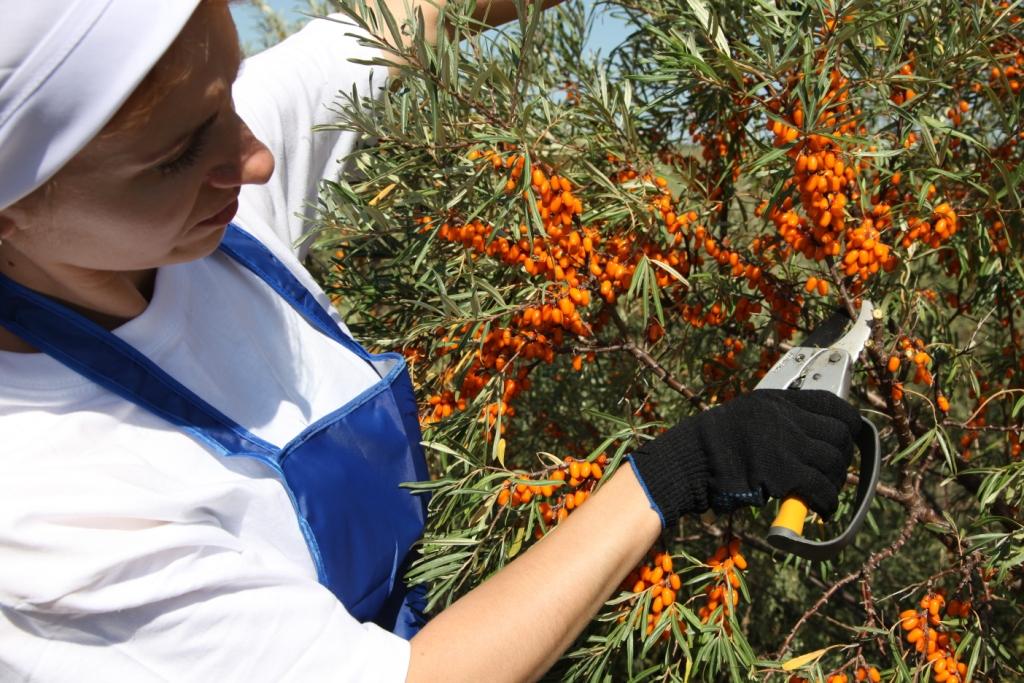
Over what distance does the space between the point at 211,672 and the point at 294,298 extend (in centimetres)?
54

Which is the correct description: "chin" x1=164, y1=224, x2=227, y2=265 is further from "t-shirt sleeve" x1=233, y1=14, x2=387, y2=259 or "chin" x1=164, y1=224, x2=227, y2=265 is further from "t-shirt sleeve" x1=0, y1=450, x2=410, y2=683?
"t-shirt sleeve" x1=233, y1=14, x2=387, y2=259

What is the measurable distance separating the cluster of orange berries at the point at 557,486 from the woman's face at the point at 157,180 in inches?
20.7

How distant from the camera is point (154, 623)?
0.72 metres

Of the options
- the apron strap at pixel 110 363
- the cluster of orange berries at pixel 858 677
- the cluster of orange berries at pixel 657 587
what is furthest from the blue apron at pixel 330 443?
the cluster of orange berries at pixel 858 677

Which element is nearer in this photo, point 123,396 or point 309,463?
point 123,396

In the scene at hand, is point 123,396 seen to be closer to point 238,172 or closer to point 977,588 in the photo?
point 238,172

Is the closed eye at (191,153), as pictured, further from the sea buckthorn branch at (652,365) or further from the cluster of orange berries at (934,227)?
the cluster of orange berries at (934,227)

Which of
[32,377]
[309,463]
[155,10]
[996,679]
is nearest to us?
[155,10]

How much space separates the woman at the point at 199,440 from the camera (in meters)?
0.67

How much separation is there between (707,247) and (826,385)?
30 centimetres

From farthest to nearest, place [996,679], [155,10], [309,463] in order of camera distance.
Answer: [996,679] → [309,463] → [155,10]

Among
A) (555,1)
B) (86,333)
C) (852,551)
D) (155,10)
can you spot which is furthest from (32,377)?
(852,551)

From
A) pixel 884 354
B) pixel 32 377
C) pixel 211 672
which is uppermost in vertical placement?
pixel 32 377

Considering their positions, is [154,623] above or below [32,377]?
below
